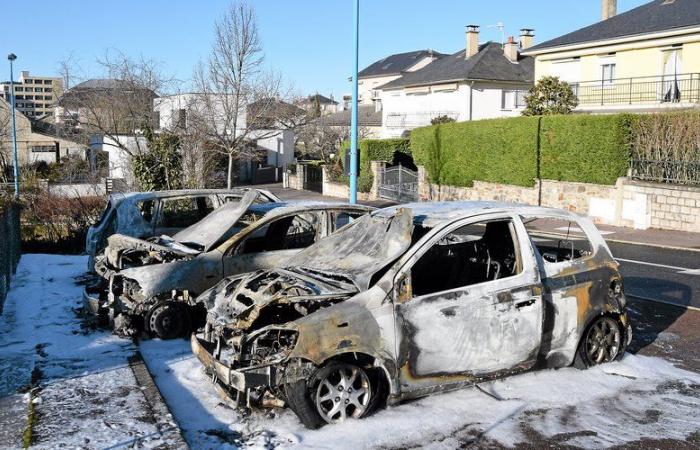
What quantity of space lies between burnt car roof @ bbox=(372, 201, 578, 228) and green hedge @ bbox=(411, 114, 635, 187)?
16.7 meters

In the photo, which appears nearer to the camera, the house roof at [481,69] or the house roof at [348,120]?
the house roof at [481,69]

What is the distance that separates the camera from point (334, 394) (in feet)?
18.1

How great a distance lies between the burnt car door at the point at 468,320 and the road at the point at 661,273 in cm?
493

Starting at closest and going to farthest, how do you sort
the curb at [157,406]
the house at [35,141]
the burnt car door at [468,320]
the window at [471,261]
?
the curb at [157,406], the burnt car door at [468,320], the window at [471,261], the house at [35,141]

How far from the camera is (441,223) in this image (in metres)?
6.35

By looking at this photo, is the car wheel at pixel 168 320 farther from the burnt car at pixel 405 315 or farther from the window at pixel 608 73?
the window at pixel 608 73

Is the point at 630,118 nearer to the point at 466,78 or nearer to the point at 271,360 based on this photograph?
the point at 271,360

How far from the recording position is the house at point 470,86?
45969mm

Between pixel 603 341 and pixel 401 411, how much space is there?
92.4 inches

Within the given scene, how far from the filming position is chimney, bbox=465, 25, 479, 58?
159 feet

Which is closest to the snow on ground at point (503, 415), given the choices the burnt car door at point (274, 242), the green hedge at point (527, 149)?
the burnt car door at point (274, 242)

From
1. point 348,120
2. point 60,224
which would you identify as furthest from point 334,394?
point 348,120

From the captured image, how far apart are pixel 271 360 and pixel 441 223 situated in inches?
75.6

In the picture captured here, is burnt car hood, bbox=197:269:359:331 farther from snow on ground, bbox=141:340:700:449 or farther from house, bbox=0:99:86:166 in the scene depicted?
house, bbox=0:99:86:166
